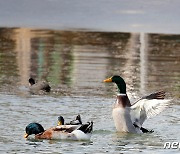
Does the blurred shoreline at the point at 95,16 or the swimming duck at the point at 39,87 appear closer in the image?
the swimming duck at the point at 39,87

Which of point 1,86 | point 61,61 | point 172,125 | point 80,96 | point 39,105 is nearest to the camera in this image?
point 172,125

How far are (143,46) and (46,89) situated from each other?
1163 centimetres

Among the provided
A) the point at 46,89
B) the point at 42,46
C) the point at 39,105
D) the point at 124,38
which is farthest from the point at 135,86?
the point at 124,38

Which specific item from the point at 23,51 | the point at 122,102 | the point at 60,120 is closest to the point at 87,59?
the point at 23,51

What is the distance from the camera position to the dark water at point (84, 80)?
12.8 m

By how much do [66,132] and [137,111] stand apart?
67.6 inches

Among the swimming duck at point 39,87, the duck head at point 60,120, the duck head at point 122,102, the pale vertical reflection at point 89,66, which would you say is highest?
the pale vertical reflection at point 89,66

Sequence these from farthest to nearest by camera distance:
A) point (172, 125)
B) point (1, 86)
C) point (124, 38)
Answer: point (124, 38) < point (1, 86) < point (172, 125)

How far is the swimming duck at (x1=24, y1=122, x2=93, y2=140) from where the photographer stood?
12.7 metres

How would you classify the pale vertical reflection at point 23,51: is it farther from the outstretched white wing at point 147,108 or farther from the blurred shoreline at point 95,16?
the outstretched white wing at point 147,108

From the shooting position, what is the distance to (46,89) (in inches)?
726

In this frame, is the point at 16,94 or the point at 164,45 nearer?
the point at 16,94

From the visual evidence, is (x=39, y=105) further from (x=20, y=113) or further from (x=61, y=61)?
(x=61, y=61)

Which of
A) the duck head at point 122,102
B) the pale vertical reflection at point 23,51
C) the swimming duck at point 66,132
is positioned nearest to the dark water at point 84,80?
the pale vertical reflection at point 23,51
